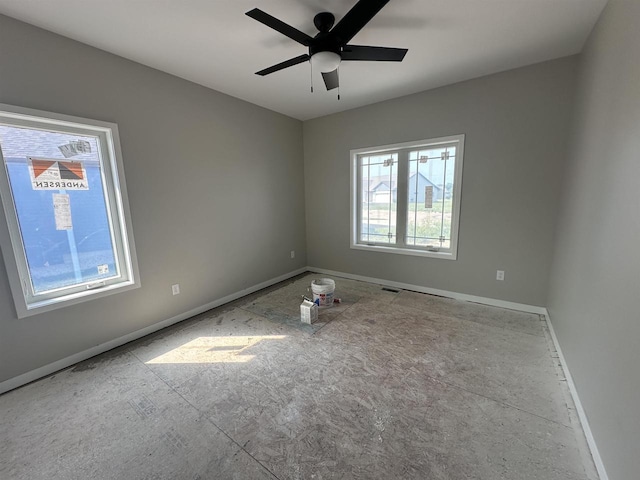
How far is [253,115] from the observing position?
11.5 feet

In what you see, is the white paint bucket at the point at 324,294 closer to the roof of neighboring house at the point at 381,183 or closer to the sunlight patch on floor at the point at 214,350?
the sunlight patch on floor at the point at 214,350

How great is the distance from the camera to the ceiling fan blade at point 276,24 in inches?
55.2

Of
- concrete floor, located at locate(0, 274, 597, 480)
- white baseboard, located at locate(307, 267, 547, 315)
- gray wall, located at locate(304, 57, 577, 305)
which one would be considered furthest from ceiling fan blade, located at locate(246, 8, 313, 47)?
white baseboard, located at locate(307, 267, 547, 315)

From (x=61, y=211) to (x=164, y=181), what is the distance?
84 cm

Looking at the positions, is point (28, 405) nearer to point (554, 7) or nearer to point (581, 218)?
point (581, 218)

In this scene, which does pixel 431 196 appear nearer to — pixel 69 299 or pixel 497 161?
pixel 497 161

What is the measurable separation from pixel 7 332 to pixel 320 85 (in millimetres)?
3547

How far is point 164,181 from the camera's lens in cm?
265

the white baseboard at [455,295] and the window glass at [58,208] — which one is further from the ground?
the window glass at [58,208]

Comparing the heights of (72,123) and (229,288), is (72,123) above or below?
above

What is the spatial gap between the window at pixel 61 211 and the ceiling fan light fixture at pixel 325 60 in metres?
1.89

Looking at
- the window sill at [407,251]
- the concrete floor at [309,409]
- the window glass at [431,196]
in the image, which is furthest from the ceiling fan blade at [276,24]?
the window sill at [407,251]

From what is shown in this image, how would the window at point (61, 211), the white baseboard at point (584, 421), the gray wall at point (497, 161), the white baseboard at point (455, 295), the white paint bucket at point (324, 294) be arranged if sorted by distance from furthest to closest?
the white paint bucket at point (324, 294)
the white baseboard at point (455, 295)
the gray wall at point (497, 161)
the window at point (61, 211)
the white baseboard at point (584, 421)

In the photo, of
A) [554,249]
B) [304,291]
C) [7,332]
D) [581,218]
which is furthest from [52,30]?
[554,249]
